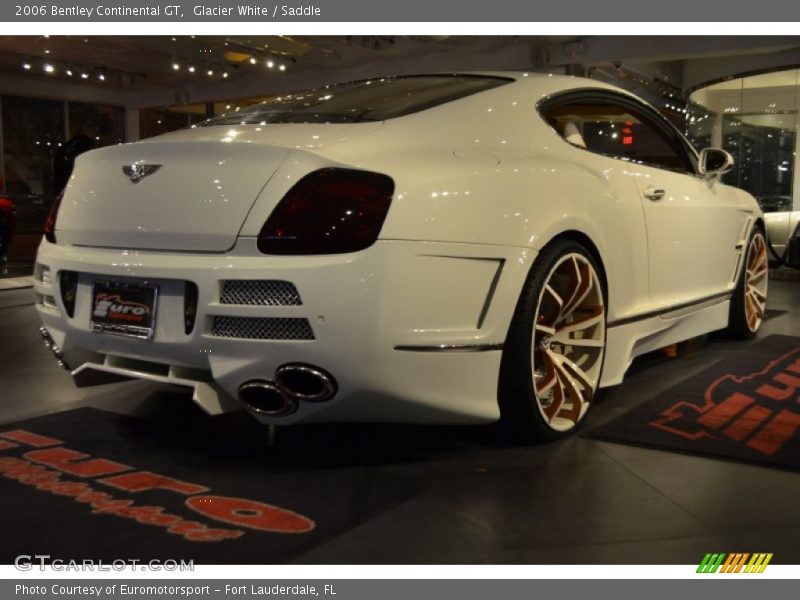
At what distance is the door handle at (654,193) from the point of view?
346 cm

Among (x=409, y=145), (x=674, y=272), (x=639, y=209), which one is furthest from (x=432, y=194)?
(x=674, y=272)

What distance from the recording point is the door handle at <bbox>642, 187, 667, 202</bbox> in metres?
3.46

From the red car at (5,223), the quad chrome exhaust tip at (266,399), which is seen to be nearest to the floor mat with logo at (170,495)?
the quad chrome exhaust tip at (266,399)

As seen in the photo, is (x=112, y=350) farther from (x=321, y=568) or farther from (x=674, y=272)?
(x=674, y=272)

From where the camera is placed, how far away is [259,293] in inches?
90.4

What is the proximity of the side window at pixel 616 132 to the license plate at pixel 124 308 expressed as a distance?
5.14 feet

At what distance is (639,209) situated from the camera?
335cm

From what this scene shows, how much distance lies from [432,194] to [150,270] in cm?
83

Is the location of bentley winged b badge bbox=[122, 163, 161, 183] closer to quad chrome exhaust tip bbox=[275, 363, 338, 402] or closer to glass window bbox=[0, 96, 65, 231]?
quad chrome exhaust tip bbox=[275, 363, 338, 402]

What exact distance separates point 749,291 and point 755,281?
0.44 ft

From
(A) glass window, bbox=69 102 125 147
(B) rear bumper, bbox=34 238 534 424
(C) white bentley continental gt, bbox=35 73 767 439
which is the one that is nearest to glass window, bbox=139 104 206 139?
(A) glass window, bbox=69 102 125 147

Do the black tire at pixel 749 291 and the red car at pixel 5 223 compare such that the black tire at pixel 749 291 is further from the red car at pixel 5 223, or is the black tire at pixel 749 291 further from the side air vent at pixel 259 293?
the red car at pixel 5 223

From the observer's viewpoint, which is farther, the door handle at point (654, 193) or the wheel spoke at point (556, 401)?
the door handle at point (654, 193)

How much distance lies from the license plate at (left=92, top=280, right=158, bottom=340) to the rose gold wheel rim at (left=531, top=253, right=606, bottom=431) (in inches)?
48.0
